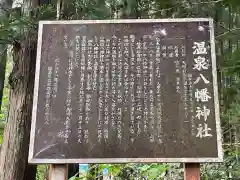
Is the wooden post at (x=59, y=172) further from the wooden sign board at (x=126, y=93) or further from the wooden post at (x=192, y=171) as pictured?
the wooden post at (x=192, y=171)

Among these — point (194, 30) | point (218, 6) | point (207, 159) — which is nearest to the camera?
point (207, 159)

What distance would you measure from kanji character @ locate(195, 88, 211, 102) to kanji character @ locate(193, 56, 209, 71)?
0.21 meters

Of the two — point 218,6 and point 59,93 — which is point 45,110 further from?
point 218,6

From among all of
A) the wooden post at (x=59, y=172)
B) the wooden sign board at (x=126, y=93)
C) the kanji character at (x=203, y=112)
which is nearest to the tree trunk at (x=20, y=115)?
the wooden sign board at (x=126, y=93)

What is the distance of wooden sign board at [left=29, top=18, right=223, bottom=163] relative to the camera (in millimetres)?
2779

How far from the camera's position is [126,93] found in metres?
2.94

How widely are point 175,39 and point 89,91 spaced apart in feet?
3.14

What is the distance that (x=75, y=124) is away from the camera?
2871 millimetres

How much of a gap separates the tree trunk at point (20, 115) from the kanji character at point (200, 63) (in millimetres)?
1957

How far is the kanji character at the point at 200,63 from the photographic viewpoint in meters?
2.97

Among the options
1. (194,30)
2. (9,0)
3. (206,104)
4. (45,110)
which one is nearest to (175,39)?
(194,30)

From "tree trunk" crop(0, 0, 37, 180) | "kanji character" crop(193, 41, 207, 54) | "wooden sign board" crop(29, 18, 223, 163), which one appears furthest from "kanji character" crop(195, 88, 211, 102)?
"tree trunk" crop(0, 0, 37, 180)

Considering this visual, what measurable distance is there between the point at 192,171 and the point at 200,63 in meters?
0.97

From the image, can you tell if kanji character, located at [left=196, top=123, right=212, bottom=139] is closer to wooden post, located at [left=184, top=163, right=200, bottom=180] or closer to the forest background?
wooden post, located at [left=184, top=163, right=200, bottom=180]
